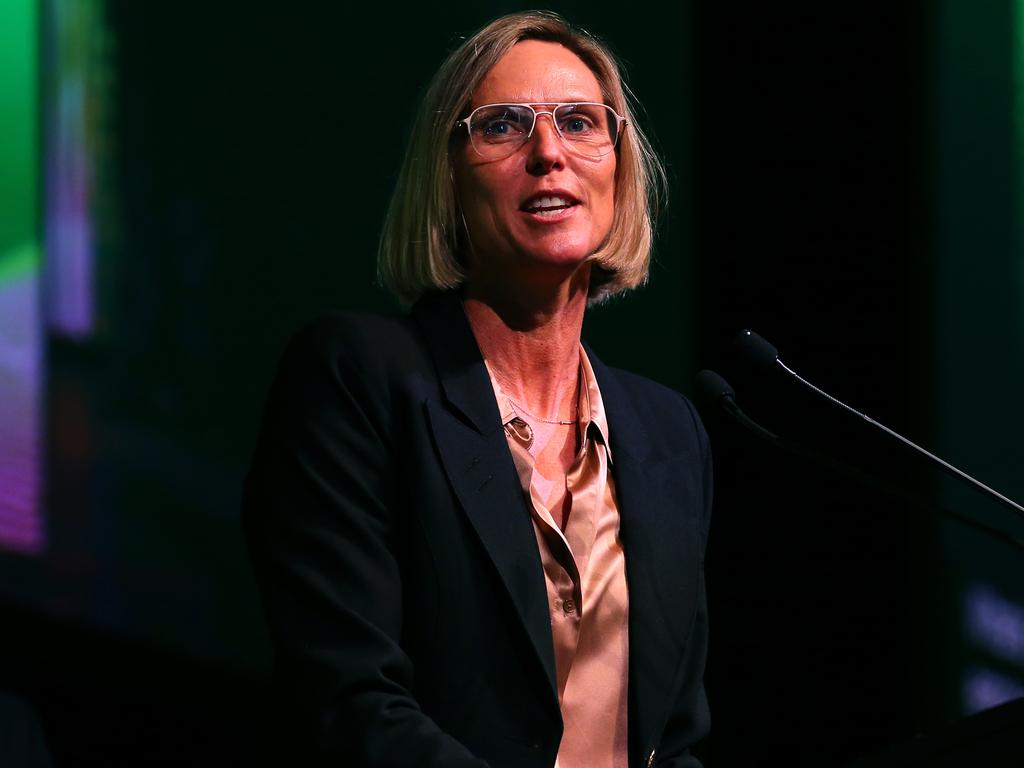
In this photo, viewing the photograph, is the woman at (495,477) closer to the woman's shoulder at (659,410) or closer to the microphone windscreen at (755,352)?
the woman's shoulder at (659,410)

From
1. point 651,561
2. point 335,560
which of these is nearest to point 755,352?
point 651,561

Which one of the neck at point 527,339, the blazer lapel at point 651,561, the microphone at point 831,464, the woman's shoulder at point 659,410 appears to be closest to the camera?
the microphone at point 831,464

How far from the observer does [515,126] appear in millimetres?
1727

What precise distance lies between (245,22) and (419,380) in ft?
6.13

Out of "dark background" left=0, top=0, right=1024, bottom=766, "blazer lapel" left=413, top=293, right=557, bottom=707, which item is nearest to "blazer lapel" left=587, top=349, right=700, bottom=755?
"blazer lapel" left=413, top=293, right=557, bottom=707

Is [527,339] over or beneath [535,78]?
beneath

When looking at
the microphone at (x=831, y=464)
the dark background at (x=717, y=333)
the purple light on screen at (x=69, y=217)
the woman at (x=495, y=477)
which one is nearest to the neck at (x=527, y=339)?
the woman at (x=495, y=477)

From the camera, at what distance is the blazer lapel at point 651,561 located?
1645mm

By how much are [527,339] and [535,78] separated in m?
0.33

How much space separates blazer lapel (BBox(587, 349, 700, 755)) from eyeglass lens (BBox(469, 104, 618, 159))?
0.32 meters

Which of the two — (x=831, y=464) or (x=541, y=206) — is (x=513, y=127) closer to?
(x=541, y=206)

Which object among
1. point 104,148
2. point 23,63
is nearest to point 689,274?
point 104,148

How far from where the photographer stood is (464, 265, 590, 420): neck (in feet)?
5.75

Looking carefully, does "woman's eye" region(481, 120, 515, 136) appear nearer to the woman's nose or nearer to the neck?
the woman's nose
